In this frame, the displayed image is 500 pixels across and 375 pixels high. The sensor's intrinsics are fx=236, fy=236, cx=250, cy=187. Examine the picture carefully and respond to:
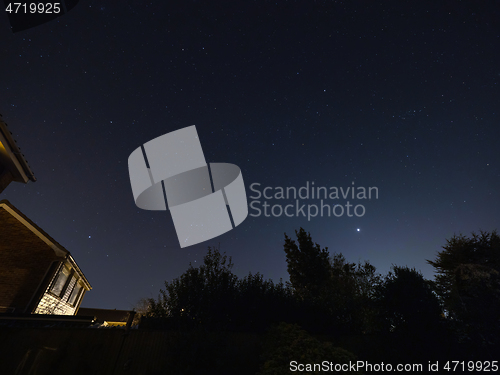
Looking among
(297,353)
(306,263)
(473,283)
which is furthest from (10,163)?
(306,263)

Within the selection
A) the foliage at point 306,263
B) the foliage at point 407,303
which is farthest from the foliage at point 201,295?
the foliage at point 306,263

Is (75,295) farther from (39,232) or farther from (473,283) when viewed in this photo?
(473,283)

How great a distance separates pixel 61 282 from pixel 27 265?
2902mm

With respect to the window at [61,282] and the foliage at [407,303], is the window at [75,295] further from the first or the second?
the foliage at [407,303]

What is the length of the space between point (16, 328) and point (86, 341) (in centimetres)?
251

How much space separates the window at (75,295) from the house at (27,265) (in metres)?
2.69

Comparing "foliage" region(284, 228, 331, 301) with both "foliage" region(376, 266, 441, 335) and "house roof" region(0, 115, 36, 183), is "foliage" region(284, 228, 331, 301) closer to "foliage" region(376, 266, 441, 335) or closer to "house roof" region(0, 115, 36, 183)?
"foliage" region(376, 266, 441, 335)

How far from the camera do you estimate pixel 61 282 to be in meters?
17.9

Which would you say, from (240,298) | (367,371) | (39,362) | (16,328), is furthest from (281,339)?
(16,328)

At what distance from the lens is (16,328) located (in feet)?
28.4

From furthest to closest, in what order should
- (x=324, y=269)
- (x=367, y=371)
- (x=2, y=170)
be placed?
1. (x=324, y=269)
2. (x=2, y=170)
3. (x=367, y=371)

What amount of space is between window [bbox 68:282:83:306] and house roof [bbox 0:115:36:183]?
12127 mm

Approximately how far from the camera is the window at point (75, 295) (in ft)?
66.6

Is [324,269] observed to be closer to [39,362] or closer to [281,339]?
[281,339]
